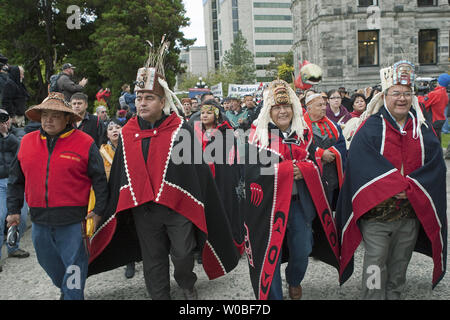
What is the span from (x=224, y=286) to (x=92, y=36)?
24.0m

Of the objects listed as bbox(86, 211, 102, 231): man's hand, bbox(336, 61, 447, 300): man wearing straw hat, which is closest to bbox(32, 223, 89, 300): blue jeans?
bbox(86, 211, 102, 231): man's hand

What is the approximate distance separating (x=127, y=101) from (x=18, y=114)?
12.4ft

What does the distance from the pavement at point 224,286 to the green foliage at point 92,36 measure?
20090 mm

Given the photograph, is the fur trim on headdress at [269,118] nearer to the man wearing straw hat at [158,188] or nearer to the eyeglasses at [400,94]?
the man wearing straw hat at [158,188]

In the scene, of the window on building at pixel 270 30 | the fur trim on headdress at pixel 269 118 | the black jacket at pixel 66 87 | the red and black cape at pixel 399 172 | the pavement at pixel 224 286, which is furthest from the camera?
the window on building at pixel 270 30

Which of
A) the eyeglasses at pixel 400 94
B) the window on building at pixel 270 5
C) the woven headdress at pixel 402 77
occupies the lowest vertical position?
the eyeglasses at pixel 400 94

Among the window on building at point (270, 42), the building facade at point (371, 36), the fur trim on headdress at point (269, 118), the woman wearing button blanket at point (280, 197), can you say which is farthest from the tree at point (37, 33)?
the window on building at point (270, 42)

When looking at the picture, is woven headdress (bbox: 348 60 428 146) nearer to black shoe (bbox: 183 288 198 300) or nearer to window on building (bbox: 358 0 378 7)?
black shoe (bbox: 183 288 198 300)

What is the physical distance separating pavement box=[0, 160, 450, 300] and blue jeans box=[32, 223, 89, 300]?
728 mm

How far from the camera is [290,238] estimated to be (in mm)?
4043

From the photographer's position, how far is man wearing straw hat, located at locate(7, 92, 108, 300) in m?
3.64

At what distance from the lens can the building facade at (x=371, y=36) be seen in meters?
28.4

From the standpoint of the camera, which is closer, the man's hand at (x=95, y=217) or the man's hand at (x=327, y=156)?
the man's hand at (x=95, y=217)

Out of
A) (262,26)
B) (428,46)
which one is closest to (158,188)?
(428,46)
